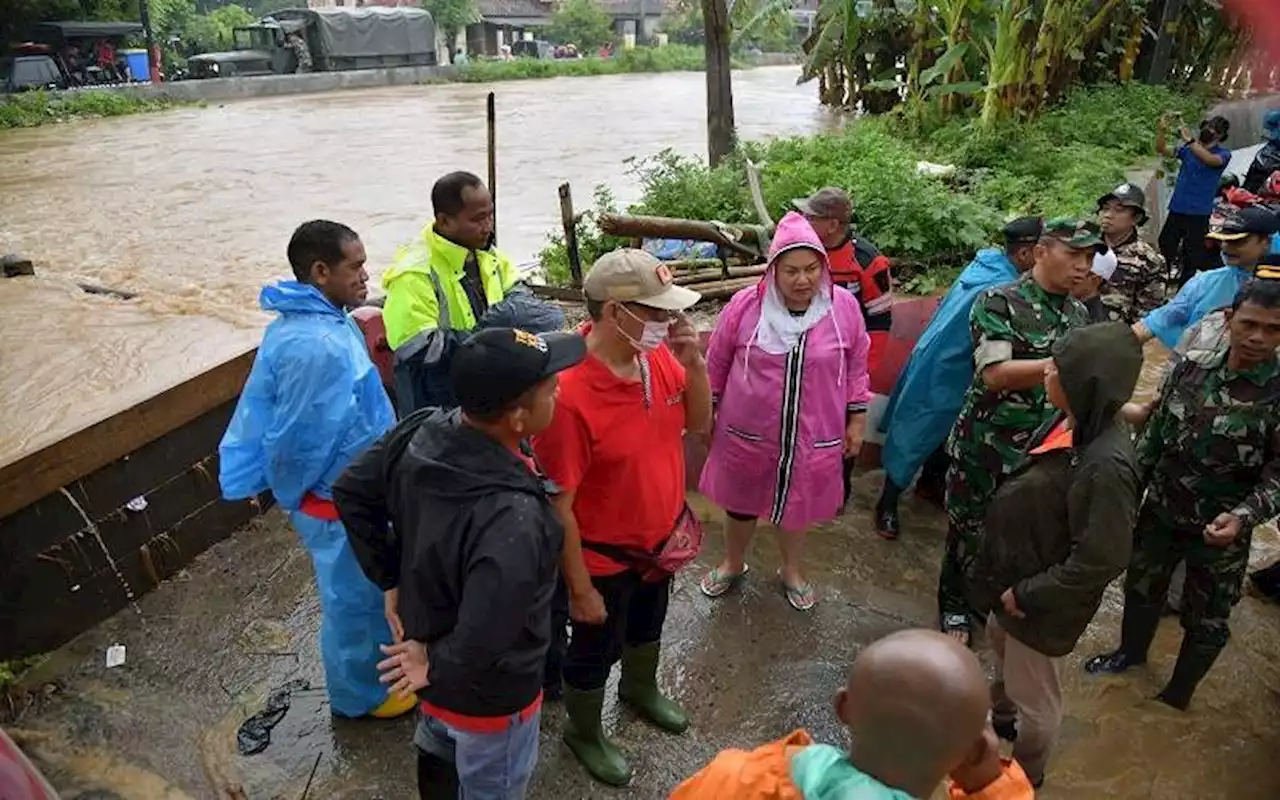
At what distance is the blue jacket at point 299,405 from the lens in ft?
8.86

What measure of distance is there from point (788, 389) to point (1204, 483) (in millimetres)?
1454

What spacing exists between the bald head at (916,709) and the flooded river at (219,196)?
12.7 ft

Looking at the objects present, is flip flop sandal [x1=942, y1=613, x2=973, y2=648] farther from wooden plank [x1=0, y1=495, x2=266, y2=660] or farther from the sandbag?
wooden plank [x1=0, y1=495, x2=266, y2=660]

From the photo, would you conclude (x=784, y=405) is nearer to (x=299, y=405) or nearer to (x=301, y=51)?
(x=299, y=405)

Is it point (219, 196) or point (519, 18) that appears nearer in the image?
point (219, 196)

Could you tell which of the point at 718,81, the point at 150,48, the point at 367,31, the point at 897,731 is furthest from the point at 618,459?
the point at 367,31

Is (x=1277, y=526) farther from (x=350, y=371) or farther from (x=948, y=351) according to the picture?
(x=350, y=371)

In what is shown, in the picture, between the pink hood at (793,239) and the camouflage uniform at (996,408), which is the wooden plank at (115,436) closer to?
the pink hood at (793,239)

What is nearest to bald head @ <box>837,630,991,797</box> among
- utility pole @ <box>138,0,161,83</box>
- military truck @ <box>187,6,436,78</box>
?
utility pole @ <box>138,0,161,83</box>

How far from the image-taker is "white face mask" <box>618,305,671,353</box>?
2.51 metres

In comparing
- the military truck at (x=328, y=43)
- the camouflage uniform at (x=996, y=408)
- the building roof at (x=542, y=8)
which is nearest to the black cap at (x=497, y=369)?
the camouflage uniform at (x=996, y=408)

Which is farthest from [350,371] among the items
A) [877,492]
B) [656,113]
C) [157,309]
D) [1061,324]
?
[656,113]

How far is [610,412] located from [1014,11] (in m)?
9.73

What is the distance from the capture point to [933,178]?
695cm
